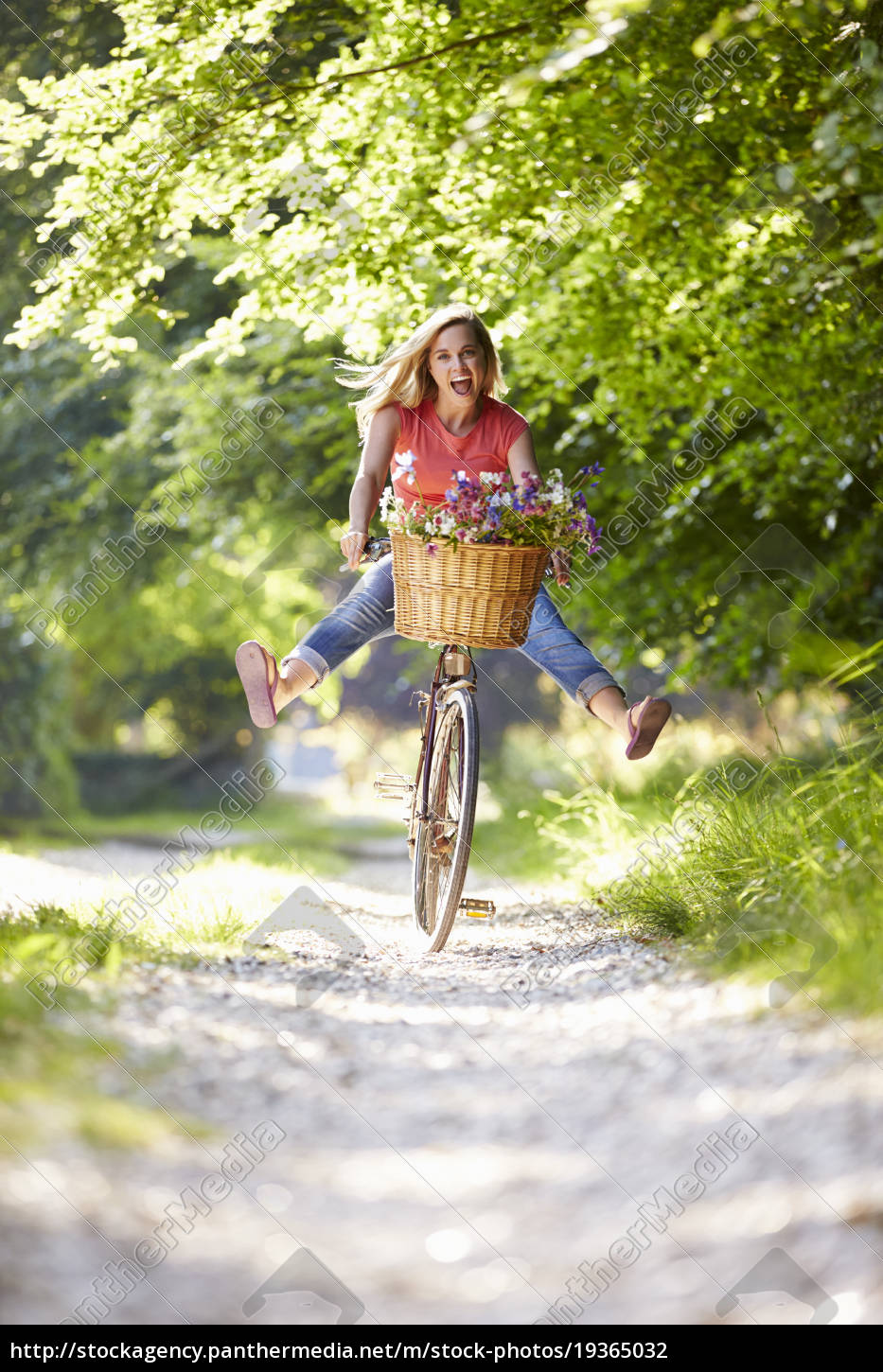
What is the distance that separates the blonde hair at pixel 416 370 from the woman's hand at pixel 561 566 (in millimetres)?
715

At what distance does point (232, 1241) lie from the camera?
2.03 meters

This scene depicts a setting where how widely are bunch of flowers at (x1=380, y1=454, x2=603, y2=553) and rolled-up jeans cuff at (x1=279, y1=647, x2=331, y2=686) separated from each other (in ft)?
1.67

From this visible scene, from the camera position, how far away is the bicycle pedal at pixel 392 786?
A: 15.2 ft

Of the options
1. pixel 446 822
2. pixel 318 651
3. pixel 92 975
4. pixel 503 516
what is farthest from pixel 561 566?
pixel 92 975

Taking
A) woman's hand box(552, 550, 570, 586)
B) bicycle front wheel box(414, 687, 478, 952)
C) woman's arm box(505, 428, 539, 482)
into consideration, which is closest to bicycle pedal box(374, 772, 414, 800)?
bicycle front wheel box(414, 687, 478, 952)

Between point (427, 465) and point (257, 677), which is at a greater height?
point (427, 465)

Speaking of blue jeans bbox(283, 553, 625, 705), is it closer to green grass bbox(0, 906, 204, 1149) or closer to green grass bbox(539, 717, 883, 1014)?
green grass bbox(539, 717, 883, 1014)

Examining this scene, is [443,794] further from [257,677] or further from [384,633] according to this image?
[257,677]

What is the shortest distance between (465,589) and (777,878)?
1.26 meters

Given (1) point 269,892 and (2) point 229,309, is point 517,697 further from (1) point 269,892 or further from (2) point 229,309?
(1) point 269,892

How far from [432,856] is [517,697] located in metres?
11.7

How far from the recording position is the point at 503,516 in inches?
151

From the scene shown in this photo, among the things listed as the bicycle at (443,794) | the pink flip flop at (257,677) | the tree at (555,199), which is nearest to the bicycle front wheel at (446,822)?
the bicycle at (443,794)
